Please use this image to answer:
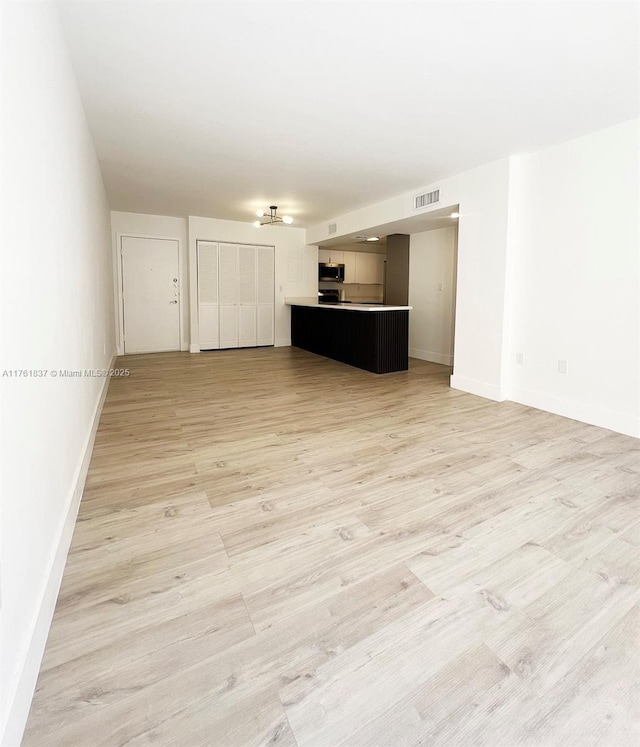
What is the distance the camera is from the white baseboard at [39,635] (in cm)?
96

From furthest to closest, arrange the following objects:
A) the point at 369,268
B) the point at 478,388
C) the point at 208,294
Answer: the point at 369,268 < the point at 208,294 < the point at 478,388

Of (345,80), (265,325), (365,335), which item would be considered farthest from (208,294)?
(345,80)

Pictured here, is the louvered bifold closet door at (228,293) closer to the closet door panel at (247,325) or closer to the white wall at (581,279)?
the closet door panel at (247,325)

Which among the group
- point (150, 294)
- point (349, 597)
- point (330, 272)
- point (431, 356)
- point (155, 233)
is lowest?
point (349, 597)

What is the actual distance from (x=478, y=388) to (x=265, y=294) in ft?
16.5

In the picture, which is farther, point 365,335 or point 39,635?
point 365,335

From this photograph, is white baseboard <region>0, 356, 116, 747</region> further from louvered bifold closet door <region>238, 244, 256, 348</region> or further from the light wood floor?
louvered bifold closet door <region>238, 244, 256, 348</region>

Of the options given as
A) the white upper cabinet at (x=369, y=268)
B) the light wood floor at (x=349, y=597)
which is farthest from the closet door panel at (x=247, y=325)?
the light wood floor at (x=349, y=597)

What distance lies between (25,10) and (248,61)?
1.34 metres

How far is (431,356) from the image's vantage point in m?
6.93

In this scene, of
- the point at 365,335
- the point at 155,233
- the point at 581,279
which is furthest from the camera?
the point at 155,233

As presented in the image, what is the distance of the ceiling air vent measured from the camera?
4.88 m

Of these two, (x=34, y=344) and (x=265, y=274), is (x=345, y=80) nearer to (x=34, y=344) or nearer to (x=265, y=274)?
(x=34, y=344)

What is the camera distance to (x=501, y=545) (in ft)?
5.91
